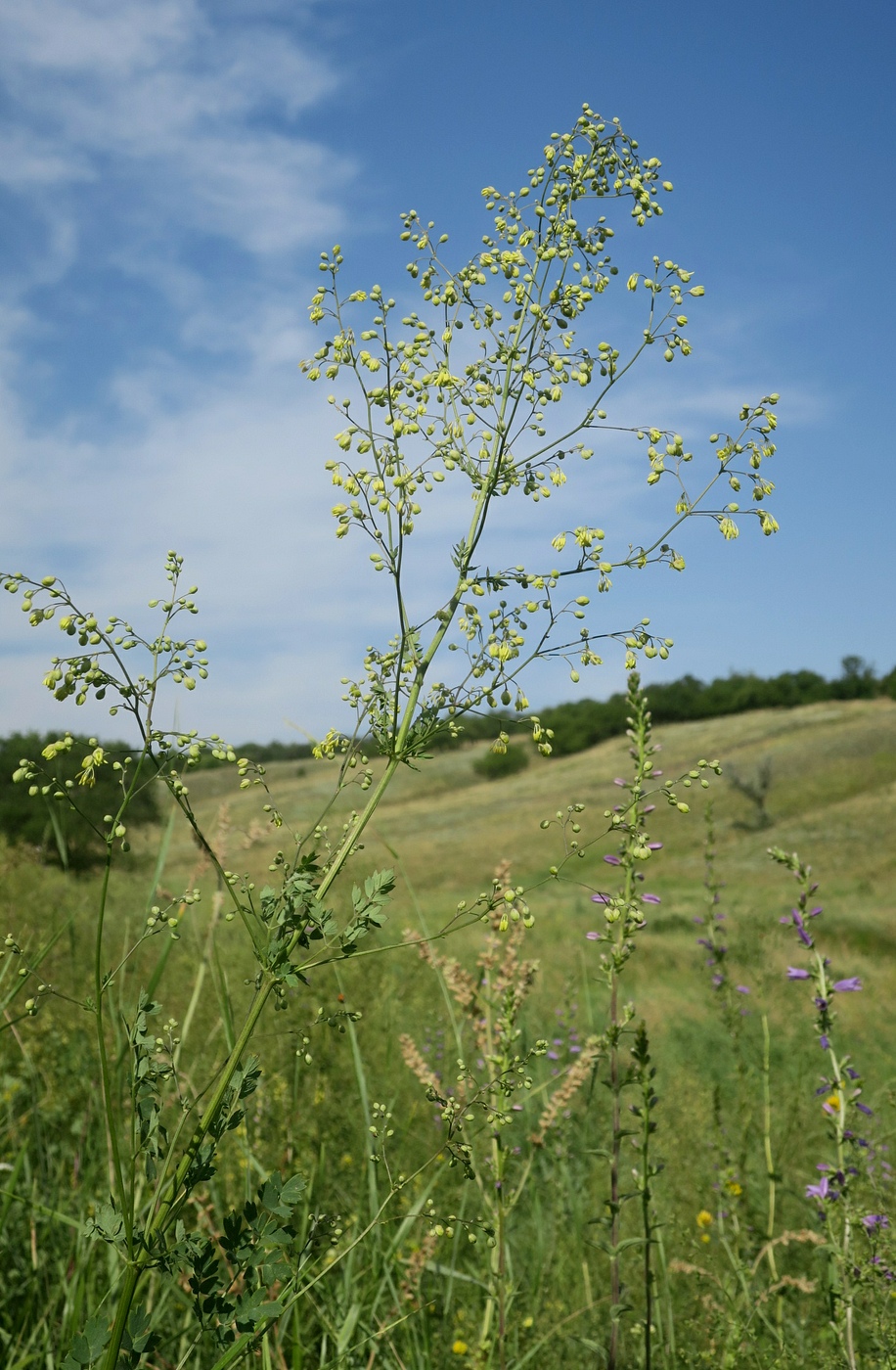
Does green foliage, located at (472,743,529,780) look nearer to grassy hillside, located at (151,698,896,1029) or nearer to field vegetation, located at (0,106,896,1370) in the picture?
grassy hillside, located at (151,698,896,1029)

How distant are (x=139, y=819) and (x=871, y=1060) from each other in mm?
29205

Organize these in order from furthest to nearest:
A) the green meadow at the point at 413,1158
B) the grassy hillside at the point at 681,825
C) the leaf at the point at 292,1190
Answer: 1. the grassy hillside at the point at 681,825
2. the green meadow at the point at 413,1158
3. the leaf at the point at 292,1190

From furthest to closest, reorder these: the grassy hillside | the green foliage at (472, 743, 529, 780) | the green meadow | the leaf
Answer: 1. the green foliage at (472, 743, 529, 780)
2. the grassy hillside
3. the green meadow
4. the leaf

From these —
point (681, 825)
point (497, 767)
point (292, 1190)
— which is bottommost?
point (681, 825)

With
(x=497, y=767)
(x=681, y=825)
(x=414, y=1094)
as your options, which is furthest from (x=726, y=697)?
(x=414, y=1094)

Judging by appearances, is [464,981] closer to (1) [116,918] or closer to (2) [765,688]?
(1) [116,918]

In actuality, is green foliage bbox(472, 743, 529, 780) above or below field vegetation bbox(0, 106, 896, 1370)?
below

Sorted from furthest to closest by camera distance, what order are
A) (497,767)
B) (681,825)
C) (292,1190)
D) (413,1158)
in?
1. (497,767)
2. (681,825)
3. (413,1158)
4. (292,1190)

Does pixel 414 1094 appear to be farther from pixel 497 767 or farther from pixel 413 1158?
pixel 497 767

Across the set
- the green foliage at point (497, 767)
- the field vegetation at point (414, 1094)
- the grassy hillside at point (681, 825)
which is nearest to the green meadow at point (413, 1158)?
the field vegetation at point (414, 1094)

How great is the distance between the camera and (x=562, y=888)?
140 feet

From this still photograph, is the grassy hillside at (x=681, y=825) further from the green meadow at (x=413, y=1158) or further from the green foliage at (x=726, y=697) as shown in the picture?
the green meadow at (x=413, y=1158)

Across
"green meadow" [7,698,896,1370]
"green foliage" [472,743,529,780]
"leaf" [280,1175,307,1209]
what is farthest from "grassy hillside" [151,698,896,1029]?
"leaf" [280,1175,307,1209]

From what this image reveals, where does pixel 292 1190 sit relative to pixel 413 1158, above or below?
above
